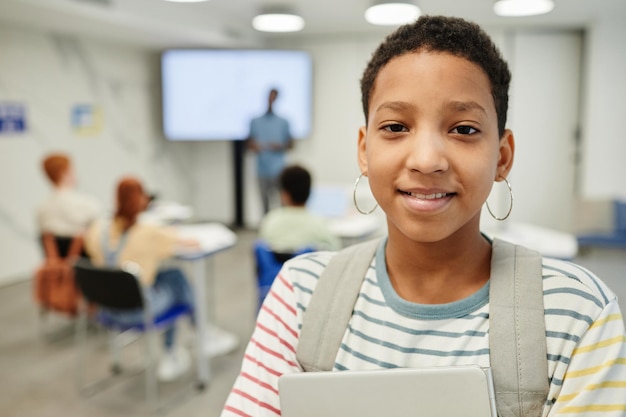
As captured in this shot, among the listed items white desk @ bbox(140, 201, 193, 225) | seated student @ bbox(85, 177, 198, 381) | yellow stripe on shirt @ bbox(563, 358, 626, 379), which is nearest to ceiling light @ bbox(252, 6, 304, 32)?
white desk @ bbox(140, 201, 193, 225)

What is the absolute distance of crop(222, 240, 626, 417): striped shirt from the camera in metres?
0.69

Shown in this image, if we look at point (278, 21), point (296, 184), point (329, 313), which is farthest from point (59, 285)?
point (329, 313)

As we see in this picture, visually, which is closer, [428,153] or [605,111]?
[428,153]

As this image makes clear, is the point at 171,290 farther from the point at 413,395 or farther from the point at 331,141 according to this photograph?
the point at 331,141

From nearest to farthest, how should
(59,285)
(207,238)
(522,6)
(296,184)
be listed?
(296,184) → (207,238) → (59,285) → (522,6)

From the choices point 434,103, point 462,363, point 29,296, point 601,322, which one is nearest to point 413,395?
point 462,363

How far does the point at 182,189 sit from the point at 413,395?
291 inches

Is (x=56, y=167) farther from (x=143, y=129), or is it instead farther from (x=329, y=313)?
(x=329, y=313)

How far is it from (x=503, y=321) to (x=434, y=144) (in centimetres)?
25

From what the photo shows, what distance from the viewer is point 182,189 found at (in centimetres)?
779

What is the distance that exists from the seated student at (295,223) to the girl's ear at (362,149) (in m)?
2.18

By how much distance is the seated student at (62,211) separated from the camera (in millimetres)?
3826

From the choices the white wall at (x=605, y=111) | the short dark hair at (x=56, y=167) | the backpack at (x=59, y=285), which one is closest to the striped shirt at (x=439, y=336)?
the backpack at (x=59, y=285)

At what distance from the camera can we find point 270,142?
653 cm
